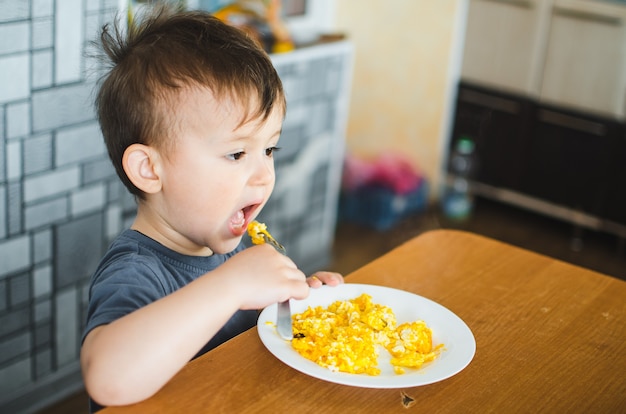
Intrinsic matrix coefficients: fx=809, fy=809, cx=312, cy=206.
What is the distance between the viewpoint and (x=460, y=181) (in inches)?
149

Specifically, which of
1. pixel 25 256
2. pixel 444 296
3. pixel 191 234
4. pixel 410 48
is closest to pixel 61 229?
pixel 25 256

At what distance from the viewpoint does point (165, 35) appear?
112 cm

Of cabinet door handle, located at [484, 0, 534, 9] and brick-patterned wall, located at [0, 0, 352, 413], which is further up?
cabinet door handle, located at [484, 0, 534, 9]

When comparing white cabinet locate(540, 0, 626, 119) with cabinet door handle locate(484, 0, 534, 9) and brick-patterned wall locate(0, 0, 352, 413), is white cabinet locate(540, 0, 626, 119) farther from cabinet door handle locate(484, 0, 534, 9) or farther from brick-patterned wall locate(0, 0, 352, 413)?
brick-patterned wall locate(0, 0, 352, 413)

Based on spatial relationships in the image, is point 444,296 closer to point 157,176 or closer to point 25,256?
point 157,176

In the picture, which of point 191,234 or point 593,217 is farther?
point 593,217

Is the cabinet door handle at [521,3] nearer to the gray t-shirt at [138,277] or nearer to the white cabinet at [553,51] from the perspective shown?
the white cabinet at [553,51]

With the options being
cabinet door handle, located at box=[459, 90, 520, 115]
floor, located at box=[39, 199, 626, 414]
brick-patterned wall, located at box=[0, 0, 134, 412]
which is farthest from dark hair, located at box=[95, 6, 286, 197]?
cabinet door handle, located at box=[459, 90, 520, 115]

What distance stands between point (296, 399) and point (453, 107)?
299 cm

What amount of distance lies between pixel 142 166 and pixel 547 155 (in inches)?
107

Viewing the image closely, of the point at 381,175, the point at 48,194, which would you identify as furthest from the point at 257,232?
the point at 381,175

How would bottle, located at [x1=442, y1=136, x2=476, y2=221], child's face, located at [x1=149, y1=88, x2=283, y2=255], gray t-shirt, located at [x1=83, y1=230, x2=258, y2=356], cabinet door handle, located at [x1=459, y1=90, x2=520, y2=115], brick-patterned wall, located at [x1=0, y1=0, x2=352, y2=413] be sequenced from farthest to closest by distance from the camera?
1. bottle, located at [x1=442, y1=136, x2=476, y2=221]
2. cabinet door handle, located at [x1=459, y1=90, x2=520, y2=115]
3. brick-patterned wall, located at [x1=0, y1=0, x2=352, y2=413]
4. child's face, located at [x1=149, y1=88, x2=283, y2=255]
5. gray t-shirt, located at [x1=83, y1=230, x2=258, y2=356]

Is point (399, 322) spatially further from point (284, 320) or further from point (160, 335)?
point (160, 335)

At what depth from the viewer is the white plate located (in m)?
0.95
